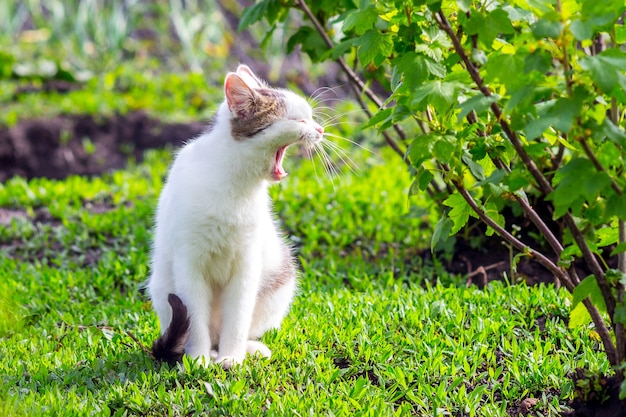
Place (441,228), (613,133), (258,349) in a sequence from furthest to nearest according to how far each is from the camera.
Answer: (258,349)
(441,228)
(613,133)

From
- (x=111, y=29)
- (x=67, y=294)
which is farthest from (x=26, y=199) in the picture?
(x=111, y=29)

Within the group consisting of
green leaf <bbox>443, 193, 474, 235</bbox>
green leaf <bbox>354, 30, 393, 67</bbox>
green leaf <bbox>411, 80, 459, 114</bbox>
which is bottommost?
green leaf <bbox>443, 193, 474, 235</bbox>

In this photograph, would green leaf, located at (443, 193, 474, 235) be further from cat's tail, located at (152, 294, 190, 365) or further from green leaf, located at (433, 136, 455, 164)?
cat's tail, located at (152, 294, 190, 365)


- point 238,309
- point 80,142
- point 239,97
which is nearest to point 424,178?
point 239,97

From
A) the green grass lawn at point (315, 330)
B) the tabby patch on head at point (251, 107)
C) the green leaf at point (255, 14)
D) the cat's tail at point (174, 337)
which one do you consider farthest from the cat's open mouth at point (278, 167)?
the green leaf at point (255, 14)

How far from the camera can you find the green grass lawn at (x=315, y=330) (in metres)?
3.25

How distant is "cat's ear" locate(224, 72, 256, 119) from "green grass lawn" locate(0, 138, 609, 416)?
3.56 feet

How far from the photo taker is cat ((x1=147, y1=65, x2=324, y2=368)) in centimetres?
353

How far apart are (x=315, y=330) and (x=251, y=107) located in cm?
112

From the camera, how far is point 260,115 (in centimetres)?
352

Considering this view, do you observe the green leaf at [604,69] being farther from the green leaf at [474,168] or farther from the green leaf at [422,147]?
the green leaf at [474,168]

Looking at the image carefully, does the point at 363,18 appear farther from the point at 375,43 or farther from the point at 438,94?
the point at 438,94

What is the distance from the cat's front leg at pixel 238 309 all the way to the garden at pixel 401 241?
0.52 feet

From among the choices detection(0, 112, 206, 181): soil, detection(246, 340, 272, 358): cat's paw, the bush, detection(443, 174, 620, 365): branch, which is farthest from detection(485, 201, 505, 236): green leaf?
detection(0, 112, 206, 181): soil
